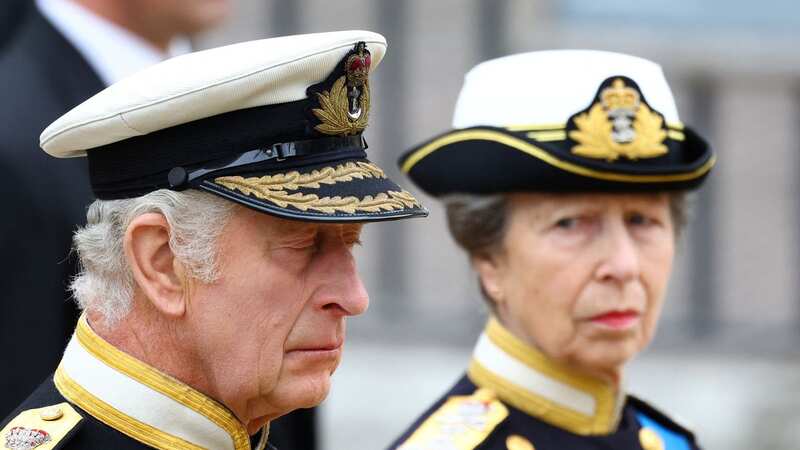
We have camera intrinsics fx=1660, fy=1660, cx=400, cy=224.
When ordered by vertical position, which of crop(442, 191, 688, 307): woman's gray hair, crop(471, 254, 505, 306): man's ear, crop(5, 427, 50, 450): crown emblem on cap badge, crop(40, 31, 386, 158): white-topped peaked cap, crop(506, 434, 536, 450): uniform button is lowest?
crop(506, 434, 536, 450): uniform button

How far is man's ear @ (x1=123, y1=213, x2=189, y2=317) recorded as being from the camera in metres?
2.76

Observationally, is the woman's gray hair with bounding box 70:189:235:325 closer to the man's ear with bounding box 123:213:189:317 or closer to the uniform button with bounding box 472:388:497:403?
the man's ear with bounding box 123:213:189:317

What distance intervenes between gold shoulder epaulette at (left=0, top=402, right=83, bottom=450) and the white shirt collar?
1743 millimetres

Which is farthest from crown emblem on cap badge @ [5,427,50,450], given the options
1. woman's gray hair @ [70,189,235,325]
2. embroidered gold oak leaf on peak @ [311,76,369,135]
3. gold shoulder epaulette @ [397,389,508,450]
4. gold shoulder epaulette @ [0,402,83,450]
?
gold shoulder epaulette @ [397,389,508,450]

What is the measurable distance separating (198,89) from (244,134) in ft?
0.40

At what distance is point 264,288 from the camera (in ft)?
9.13

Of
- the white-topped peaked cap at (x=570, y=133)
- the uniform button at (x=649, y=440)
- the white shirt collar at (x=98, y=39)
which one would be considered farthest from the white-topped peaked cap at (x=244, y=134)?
the white shirt collar at (x=98, y=39)

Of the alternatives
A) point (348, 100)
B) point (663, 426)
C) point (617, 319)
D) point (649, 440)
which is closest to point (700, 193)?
point (663, 426)

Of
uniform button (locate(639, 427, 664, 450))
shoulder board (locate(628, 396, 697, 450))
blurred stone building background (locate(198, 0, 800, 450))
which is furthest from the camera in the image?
blurred stone building background (locate(198, 0, 800, 450))

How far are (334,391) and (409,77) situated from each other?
171 centimetres

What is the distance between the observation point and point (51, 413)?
2.79m

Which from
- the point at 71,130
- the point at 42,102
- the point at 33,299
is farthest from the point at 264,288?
the point at 42,102

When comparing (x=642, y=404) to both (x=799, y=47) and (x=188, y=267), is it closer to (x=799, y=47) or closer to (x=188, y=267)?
(x=188, y=267)

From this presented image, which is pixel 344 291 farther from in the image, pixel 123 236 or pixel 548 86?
pixel 548 86
